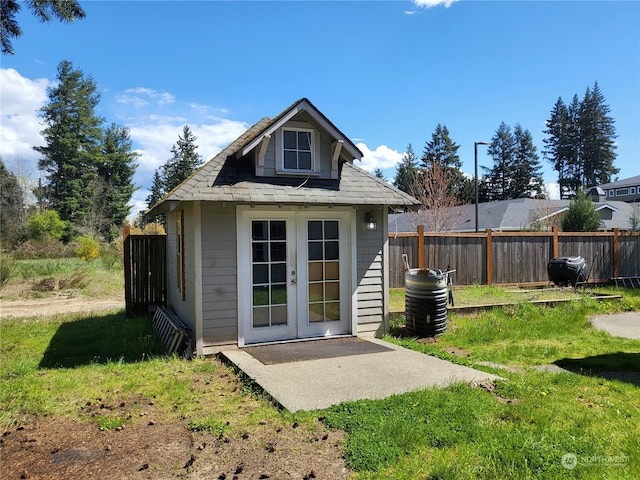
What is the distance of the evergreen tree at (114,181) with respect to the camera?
123ft

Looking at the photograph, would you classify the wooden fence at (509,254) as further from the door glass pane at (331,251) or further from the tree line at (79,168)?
the tree line at (79,168)

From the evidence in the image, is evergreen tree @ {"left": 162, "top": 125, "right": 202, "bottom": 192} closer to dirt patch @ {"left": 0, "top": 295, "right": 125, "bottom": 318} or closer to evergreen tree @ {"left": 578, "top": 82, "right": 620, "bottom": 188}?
dirt patch @ {"left": 0, "top": 295, "right": 125, "bottom": 318}

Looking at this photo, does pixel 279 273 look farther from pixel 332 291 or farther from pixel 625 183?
pixel 625 183

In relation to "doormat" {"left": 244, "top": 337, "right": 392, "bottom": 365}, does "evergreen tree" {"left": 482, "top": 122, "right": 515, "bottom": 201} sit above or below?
above

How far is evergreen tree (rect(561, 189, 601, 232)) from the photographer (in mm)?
21969

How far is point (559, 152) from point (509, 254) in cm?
4922

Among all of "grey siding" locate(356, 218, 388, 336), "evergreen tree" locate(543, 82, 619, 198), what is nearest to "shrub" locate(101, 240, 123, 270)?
"grey siding" locate(356, 218, 388, 336)

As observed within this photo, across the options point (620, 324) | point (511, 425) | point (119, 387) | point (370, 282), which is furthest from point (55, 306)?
point (620, 324)

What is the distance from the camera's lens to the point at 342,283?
7.64 m

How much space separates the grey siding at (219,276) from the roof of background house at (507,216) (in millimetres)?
22744

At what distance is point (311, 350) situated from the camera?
22.0ft

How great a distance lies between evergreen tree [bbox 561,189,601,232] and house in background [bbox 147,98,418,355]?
61.3 ft

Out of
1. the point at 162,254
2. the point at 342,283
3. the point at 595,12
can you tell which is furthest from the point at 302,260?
the point at 595,12

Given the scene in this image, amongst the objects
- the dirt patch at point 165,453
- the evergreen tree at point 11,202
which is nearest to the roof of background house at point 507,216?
the evergreen tree at point 11,202
